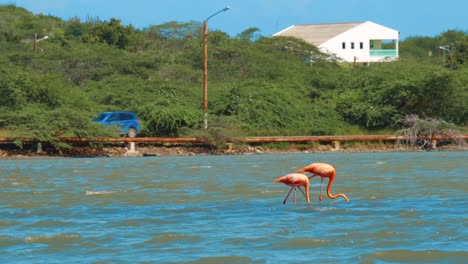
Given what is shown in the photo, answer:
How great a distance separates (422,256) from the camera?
12.7 metres

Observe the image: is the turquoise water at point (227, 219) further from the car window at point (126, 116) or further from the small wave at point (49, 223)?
the car window at point (126, 116)

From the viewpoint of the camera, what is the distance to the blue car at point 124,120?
148 feet

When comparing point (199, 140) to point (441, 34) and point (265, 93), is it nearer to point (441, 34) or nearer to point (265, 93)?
point (265, 93)

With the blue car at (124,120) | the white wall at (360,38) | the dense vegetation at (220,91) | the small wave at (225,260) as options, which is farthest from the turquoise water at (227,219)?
the white wall at (360,38)

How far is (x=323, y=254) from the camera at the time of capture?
1294cm

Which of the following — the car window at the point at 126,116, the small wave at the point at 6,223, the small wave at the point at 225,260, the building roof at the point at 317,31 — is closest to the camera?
the small wave at the point at 225,260

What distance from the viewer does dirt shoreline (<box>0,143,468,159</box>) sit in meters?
42.2

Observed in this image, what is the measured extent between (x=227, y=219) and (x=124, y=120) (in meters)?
29.3

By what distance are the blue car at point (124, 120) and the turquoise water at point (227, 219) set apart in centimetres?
1581

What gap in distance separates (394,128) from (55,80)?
18.0m

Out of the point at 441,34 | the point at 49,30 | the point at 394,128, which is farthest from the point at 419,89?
the point at 441,34

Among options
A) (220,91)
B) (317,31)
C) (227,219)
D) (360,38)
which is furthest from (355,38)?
(227,219)

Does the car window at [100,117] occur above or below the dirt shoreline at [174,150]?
above

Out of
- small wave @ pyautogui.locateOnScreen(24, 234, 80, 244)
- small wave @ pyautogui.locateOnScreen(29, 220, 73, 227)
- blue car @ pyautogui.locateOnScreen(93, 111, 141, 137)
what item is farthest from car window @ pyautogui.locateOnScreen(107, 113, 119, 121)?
small wave @ pyautogui.locateOnScreen(24, 234, 80, 244)
